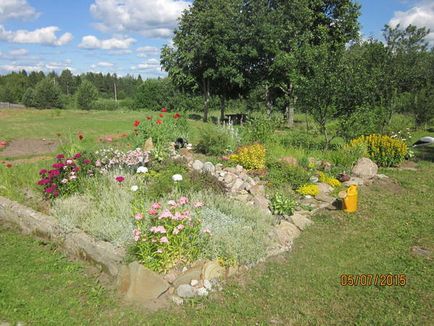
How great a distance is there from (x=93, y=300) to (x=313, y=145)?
28.8 feet

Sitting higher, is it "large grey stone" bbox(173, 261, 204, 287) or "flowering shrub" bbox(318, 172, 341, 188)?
"flowering shrub" bbox(318, 172, 341, 188)

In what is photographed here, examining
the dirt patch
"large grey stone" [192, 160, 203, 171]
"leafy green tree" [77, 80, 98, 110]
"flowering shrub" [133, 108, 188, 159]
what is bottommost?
the dirt patch

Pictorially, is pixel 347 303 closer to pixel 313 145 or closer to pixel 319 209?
pixel 319 209

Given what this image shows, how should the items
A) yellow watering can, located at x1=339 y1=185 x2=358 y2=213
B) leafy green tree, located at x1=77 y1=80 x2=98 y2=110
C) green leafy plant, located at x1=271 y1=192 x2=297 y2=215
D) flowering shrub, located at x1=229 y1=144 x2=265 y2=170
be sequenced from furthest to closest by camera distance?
leafy green tree, located at x1=77 y1=80 x2=98 y2=110 → flowering shrub, located at x1=229 y1=144 x2=265 y2=170 → yellow watering can, located at x1=339 y1=185 x2=358 y2=213 → green leafy plant, located at x1=271 y1=192 x2=297 y2=215

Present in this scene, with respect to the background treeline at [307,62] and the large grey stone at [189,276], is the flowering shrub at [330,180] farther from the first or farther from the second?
the large grey stone at [189,276]

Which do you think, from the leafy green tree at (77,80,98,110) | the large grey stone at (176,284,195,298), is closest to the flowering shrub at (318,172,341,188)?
the large grey stone at (176,284,195,298)

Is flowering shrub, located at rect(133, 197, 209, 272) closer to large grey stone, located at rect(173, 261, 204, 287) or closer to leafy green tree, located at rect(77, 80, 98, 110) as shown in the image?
large grey stone, located at rect(173, 261, 204, 287)

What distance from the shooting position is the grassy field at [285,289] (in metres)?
3.20

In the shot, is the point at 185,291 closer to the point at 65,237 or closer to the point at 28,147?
the point at 65,237

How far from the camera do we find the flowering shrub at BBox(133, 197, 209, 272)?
3658 millimetres

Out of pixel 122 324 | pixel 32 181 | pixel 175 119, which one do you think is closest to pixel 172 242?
pixel 122 324

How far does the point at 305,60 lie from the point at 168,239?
8244mm

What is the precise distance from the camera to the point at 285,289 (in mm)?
3623
